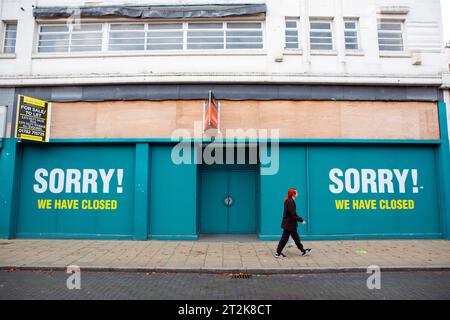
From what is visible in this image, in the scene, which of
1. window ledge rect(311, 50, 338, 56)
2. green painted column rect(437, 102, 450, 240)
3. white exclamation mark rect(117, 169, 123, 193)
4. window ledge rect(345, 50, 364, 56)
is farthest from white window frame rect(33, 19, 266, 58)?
green painted column rect(437, 102, 450, 240)

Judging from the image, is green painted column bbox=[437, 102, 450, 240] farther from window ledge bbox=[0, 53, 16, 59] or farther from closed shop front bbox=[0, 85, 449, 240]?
window ledge bbox=[0, 53, 16, 59]

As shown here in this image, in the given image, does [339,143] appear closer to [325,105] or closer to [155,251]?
[325,105]

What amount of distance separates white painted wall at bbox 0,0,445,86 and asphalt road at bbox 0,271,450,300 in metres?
6.76

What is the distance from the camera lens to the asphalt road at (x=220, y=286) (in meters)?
5.25

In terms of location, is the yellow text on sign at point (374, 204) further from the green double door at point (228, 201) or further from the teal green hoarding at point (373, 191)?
the green double door at point (228, 201)

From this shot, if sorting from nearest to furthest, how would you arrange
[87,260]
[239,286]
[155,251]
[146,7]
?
[239,286] → [87,260] → [155,251] → [146,7]

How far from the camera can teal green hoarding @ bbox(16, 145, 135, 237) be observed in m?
10.3

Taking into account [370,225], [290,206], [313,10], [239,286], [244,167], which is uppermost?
[313,10]

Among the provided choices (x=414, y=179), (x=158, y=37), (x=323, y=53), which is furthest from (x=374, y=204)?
(x=158, y=37)

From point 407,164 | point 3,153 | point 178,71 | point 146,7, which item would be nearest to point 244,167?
point 178,71

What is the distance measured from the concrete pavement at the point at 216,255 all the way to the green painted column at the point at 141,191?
489 mm

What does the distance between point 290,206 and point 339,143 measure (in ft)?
13.0

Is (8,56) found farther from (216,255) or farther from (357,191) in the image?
(357,191)

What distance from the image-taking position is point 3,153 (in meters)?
10.5
